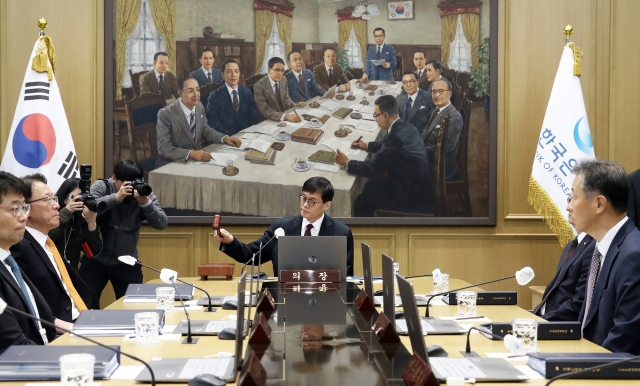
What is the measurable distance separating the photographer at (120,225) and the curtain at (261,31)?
1500 mm

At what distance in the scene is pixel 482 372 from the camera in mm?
2080

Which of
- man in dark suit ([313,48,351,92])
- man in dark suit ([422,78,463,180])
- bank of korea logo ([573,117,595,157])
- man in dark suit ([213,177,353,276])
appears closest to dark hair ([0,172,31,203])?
man in dark suit ([213,177,353,276])

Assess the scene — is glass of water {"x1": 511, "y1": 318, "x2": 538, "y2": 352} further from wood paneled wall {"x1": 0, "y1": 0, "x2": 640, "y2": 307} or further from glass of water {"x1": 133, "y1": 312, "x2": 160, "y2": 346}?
wood paneled wall {"x1": 0, "y1": 0, "x2": 640, "y2": 307}

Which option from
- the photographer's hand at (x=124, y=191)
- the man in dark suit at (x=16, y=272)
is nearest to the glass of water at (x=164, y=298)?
the man in dark suit at (x=16, y=272)

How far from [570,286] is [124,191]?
121 inches

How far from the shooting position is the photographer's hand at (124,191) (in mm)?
5105

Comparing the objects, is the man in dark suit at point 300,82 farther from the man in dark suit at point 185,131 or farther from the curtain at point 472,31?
the curtain at point 472,31

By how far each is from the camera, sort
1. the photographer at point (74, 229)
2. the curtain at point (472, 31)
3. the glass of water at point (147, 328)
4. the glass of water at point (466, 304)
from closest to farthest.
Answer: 1. the glass of water at point (147, 328)
2. the glass of water at point (466, 304)
3. the photographer at point (74, 229)
4. the curtain at point (472, 31)

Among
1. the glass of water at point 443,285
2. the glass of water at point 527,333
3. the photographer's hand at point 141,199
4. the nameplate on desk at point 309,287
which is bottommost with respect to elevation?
the glass of water at point 443,285

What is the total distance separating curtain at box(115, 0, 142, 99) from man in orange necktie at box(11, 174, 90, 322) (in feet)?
7.92

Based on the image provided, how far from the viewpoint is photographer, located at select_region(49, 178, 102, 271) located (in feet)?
15.6

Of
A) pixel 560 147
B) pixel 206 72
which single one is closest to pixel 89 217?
pixel 206 72

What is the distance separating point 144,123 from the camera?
19.9 feet

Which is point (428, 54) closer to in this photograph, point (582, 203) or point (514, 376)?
point (582, 203)
